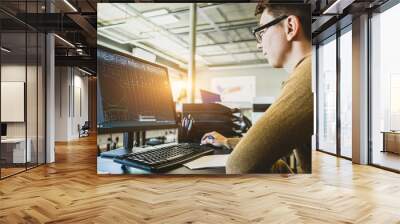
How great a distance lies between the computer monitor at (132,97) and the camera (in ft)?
13.1

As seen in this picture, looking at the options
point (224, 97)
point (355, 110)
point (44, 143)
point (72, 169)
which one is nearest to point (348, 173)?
point (355, 110)

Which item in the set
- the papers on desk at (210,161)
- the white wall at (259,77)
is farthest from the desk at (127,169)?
the white wall at (259,77)

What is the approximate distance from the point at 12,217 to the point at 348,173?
15.5 feet

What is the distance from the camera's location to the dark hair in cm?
459

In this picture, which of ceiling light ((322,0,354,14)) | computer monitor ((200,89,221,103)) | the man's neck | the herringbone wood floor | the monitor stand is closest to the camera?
the herringbone wood floor

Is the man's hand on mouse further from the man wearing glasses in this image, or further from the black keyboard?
the black keyboard

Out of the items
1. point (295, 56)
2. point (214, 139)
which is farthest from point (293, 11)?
point (214, 139)

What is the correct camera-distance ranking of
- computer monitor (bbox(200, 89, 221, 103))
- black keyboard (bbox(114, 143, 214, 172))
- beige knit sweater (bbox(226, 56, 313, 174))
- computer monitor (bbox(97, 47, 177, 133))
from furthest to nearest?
computer monitor (bbox(200, 89, 221, 103)) → beige knit sweater (bbox(226, 56, 313, 174)) → black keyboard (bbox(114, 143, 214, 172)) → computer monitor (bbox(97, 47, 177, 133))

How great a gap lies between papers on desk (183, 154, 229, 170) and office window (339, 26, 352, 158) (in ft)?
11.9

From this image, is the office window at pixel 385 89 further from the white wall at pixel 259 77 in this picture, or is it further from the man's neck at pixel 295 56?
the white wall at pixel 259 77

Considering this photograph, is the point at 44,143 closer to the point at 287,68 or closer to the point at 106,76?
the point at 106,76

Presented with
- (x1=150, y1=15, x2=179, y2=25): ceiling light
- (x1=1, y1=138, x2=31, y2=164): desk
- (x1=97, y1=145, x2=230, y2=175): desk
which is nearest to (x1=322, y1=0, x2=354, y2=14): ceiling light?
(x1=150, y1=15, x2=179, y2=25): ceiling light

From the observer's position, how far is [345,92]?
7.27m

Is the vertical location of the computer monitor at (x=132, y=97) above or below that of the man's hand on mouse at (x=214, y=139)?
above
